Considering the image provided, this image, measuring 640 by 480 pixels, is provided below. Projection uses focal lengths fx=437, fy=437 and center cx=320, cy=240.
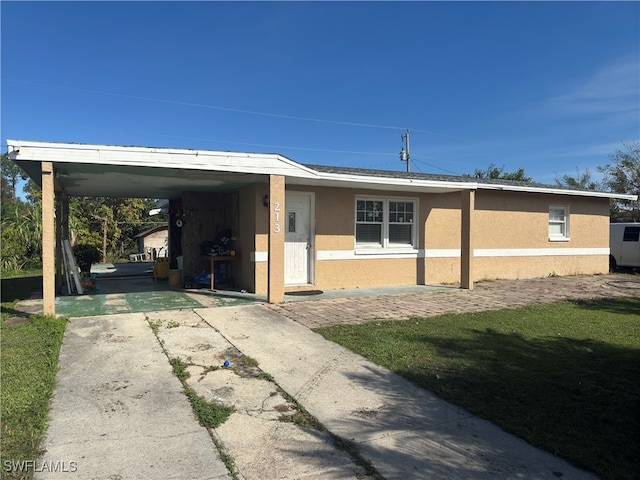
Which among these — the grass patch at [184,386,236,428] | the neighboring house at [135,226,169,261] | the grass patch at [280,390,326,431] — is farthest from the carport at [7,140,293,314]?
the neighboring house at [135,226,169,261]

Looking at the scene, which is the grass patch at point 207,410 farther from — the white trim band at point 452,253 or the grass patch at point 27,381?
the white trim band at point 452,253

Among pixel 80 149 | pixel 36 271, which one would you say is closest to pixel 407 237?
pixel 80 149

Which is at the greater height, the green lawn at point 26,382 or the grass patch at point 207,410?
the green lawn at point 26,382

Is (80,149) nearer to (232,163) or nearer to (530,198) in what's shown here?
(232,163)

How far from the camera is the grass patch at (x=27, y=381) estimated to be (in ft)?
10.9

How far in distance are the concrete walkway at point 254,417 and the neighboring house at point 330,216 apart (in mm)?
2838

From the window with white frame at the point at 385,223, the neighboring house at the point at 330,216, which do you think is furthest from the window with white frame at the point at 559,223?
the window with white frame at the point at 385,223

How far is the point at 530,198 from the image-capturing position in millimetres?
14266

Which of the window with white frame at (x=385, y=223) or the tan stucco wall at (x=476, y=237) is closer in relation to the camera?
the tan stucco wall at (x=476, y=237)

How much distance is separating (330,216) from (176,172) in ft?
13.4

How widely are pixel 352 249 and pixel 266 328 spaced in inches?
189

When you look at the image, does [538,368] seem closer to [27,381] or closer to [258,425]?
[258,425]

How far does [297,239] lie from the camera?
35.5ft

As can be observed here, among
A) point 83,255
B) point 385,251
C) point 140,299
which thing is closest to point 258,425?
point 140,299
